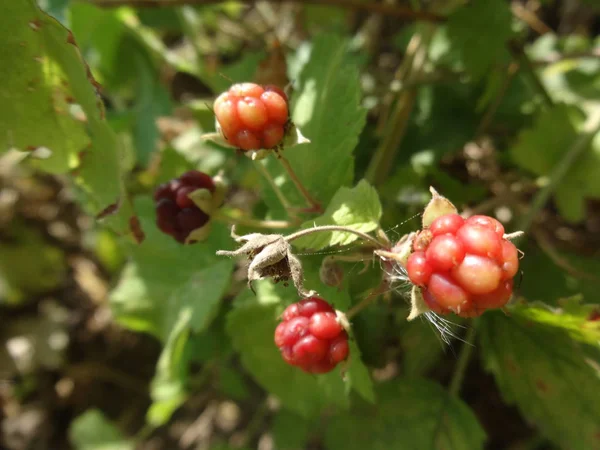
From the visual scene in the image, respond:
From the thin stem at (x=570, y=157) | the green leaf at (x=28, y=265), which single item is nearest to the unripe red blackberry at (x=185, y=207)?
the thin stem at (x=570, y=157)

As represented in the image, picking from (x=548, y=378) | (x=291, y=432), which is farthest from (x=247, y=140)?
(x=291, y=432)

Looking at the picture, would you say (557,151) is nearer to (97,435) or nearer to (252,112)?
(252,112)

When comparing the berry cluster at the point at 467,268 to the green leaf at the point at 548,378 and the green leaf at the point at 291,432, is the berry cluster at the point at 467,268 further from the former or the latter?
the green leaf at the point at 291,432

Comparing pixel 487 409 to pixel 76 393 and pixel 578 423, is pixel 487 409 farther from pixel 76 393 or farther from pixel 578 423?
pixel 76 393

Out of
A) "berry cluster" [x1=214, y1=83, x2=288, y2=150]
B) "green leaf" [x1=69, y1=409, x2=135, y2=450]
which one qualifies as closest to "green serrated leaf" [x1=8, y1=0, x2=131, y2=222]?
"berry cluster" [x1=214, y1=83, x2=288, y2=150]

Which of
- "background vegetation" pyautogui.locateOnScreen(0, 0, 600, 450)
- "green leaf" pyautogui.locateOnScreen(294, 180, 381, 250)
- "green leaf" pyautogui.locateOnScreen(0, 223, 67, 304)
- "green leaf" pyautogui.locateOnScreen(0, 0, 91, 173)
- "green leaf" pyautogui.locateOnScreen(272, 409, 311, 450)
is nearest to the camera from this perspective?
"green leaf" pyautogui.locateOnScreen(294, 180, 381, 250)

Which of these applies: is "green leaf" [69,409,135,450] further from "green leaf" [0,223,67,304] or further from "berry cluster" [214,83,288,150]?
"berry cluster" [214,83,288,150]
